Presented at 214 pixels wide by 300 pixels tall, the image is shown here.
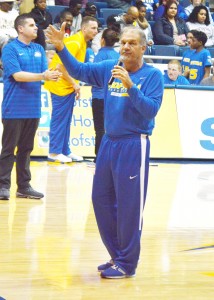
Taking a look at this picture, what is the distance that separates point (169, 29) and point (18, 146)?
8.51 m

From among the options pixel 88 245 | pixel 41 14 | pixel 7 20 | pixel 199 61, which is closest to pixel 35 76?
pixel 88 245

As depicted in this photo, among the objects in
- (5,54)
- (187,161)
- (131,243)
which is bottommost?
(187,161)

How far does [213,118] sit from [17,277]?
7.92 meters

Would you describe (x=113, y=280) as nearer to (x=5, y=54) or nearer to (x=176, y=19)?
(x=5, y=54)

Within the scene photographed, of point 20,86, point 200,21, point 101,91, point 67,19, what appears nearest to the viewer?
point 20,86

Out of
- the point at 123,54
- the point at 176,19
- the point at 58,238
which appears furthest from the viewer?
the point at 176,19

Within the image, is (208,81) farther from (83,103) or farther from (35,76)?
(35,76)

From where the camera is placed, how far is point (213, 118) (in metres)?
14.4

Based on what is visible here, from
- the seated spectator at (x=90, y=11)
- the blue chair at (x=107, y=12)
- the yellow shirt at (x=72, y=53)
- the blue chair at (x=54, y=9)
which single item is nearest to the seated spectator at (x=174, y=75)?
the yellow shirt at (x=72, y=53)

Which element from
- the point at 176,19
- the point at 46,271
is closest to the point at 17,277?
the point at 46,271

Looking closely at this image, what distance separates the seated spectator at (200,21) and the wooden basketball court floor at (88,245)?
676 centimetres

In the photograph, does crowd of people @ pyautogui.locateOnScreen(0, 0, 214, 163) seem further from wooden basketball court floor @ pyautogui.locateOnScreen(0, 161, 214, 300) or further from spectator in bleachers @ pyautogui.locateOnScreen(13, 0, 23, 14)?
wooden basketball court floor @ pyautogui.locateOnScreen(0, 161, 214, 300)

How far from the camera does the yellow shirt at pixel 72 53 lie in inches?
496

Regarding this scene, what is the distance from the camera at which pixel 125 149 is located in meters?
6.86
